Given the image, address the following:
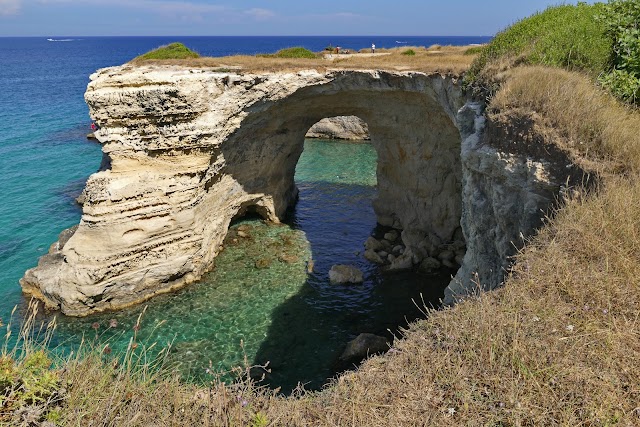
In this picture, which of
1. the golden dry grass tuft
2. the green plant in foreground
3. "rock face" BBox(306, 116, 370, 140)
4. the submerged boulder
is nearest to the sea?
the submerged boulder

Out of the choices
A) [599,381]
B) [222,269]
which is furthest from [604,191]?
[222,269]

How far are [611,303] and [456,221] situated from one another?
16.1 meters

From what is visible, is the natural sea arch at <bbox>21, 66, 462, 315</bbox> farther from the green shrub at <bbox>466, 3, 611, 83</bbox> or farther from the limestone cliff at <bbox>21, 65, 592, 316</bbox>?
the green shrub at <bbox>466, 3, 611, 83</bbox>

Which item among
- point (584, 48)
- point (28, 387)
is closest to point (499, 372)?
point (28, 387)

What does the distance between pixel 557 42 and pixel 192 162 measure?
45.5 ft

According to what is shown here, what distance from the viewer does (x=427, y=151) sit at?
21328mm

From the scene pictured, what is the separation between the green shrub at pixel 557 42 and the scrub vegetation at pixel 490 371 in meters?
6.41

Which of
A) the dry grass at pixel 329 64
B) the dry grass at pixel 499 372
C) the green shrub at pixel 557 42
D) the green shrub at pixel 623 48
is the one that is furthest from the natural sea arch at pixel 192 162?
the dry grass at pixel 499 372

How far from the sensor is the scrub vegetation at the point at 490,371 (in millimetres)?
4641

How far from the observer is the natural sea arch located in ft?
53.8

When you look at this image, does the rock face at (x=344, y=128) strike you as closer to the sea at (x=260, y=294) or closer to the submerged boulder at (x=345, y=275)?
the sea at (x=260, y=294)

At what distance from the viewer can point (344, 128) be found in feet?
142

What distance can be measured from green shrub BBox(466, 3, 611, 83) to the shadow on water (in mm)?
8336

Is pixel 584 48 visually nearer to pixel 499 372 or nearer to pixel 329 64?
pixel 329 64
